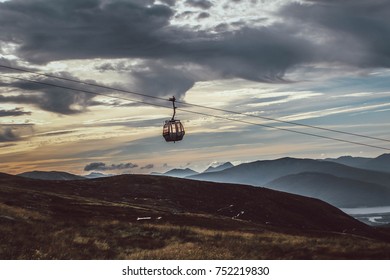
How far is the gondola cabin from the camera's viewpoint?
45.3m

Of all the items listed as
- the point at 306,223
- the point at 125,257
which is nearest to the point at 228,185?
the point at 306,223

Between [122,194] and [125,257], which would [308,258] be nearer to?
[125,257]

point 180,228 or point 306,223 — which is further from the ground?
point 180,228

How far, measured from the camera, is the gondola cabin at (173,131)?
45.3m

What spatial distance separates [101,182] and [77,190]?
18056 mm

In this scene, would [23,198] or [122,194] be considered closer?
[23,198]

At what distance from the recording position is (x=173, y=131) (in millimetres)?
45438

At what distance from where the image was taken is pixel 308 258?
90.3 feet

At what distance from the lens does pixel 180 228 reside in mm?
39906
